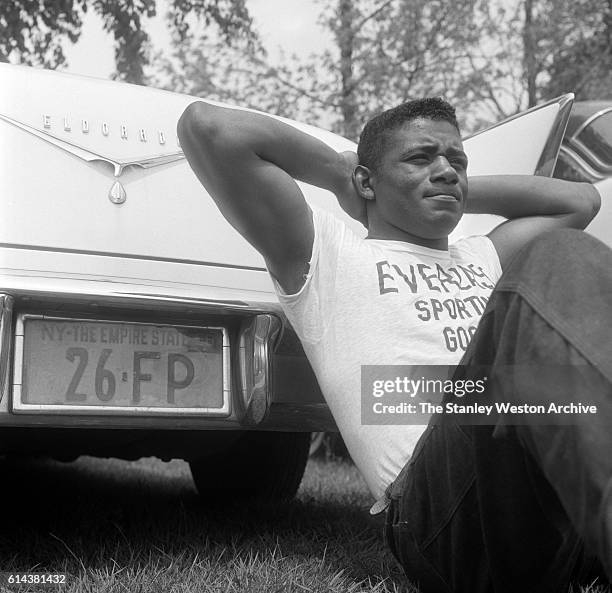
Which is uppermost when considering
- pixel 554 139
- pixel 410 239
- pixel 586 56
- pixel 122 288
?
pixel 586 56

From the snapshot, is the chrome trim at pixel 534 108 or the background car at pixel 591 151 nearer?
the chrome trim at pixel 534 108

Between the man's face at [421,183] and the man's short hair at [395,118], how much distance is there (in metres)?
0.01

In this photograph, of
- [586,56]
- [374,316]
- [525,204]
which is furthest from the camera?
[586,56]

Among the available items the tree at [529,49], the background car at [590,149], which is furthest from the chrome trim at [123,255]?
the tree at [529,49]

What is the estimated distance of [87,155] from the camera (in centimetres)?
185

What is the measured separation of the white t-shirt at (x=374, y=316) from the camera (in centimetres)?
152

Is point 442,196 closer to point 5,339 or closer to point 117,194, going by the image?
point 117,194

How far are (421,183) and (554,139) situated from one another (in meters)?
0.73

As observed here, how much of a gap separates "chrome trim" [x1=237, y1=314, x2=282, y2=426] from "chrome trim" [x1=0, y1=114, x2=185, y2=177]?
46 centimetres

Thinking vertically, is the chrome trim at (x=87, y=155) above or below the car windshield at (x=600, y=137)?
below

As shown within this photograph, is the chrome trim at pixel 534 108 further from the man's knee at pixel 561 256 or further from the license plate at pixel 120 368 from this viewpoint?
the man's knee at pixel 561 256

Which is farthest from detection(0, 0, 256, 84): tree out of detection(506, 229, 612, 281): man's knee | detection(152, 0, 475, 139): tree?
detection(506, 229, 612, 281): man's knee

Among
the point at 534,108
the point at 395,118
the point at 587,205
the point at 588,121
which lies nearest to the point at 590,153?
the point at 588,121

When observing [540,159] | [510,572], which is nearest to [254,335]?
[510,572]
